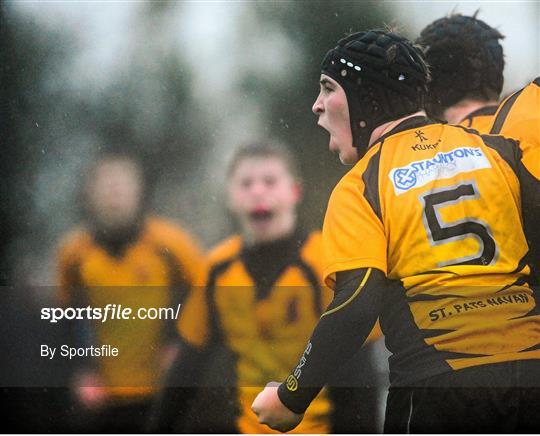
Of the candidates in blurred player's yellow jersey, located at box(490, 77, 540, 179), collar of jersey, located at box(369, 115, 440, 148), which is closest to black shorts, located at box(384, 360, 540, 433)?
blurred player's yellow jersey, located at box(490, 77, 540, 179)

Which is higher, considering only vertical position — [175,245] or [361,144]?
[361,144]

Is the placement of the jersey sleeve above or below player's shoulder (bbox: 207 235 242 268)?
above

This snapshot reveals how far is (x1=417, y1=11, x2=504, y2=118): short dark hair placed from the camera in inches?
135

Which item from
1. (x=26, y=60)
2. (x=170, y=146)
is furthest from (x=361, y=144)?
(x=26, y=60)

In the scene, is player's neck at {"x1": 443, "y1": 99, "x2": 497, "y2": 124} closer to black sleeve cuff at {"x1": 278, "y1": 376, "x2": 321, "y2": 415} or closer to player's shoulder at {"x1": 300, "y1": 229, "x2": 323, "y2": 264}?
player's shoulder at {"x1": 300, "y1": 229, "x2": 323, "y2": 264}

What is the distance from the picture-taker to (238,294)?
3.42 metres

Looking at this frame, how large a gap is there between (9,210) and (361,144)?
1301 mm

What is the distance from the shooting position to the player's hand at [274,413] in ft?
10.3

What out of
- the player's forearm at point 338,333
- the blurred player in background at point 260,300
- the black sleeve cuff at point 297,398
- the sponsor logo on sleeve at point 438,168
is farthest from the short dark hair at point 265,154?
the black sleeve cuff at point 297,398

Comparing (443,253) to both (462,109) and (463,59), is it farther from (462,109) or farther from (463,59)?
(463,59)

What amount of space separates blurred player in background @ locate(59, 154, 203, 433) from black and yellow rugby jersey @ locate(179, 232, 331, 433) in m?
0.09

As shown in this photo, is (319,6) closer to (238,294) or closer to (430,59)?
(430,59)
